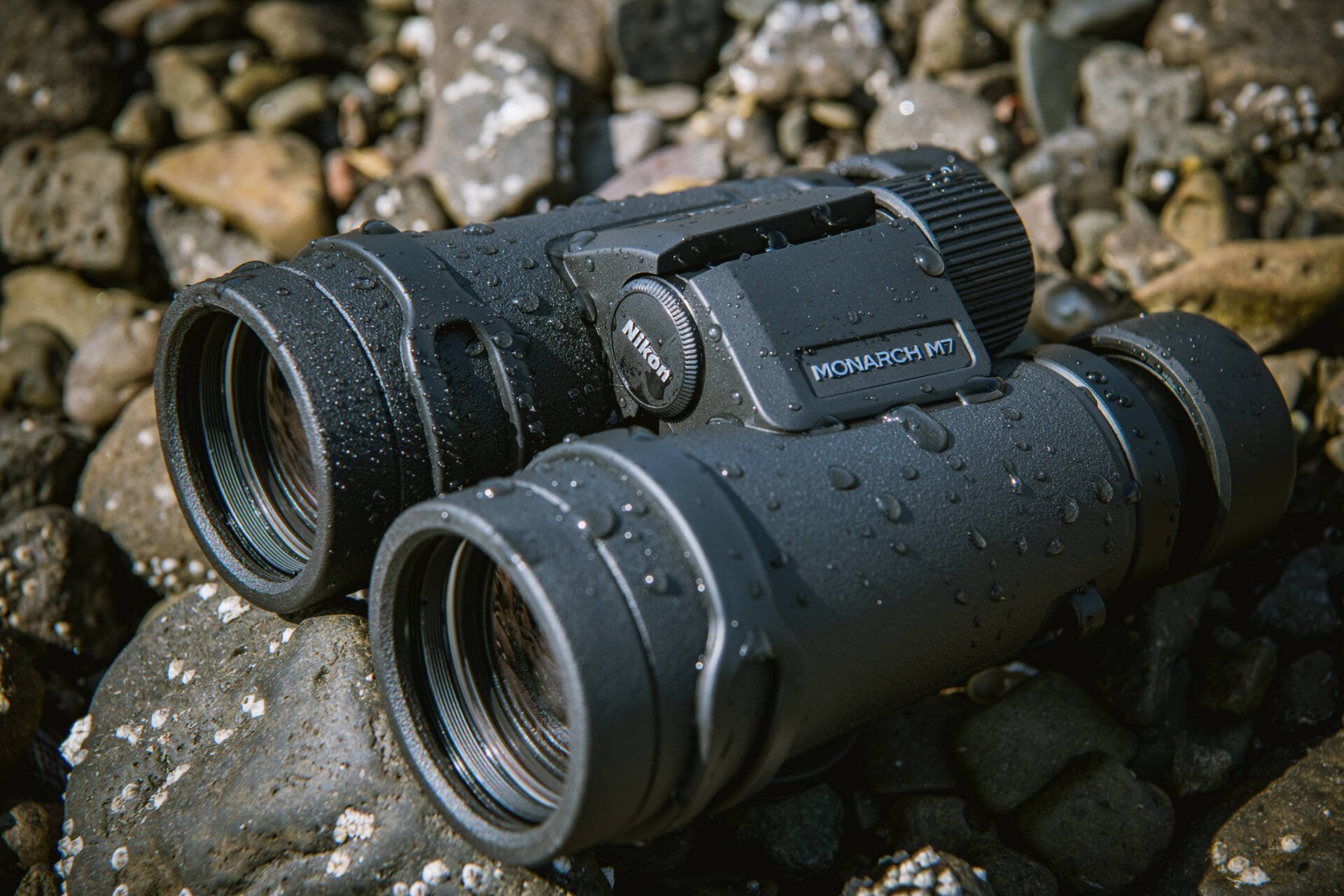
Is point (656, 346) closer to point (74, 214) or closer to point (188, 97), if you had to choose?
point (74, 214)

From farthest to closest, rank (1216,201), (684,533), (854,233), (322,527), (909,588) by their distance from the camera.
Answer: (1216,201), (854,233), (322,527), (909,588), (684,533)

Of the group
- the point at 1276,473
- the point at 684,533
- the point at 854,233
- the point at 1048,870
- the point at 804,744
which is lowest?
the point at 1048,870

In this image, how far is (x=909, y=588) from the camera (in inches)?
81.7

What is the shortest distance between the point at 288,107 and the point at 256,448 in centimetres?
253

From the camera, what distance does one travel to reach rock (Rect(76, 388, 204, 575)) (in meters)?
3.34

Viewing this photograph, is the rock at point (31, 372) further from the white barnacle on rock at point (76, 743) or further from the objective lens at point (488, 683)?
the objective lens at point (488, 683)

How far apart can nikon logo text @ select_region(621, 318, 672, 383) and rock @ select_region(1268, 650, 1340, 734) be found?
1.91 meters

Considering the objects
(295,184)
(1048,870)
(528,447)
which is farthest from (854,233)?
(295,184)

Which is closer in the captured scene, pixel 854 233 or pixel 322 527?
pixel 322 527

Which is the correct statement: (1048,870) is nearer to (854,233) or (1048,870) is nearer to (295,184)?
(854,233)

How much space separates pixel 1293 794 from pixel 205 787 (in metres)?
2.54

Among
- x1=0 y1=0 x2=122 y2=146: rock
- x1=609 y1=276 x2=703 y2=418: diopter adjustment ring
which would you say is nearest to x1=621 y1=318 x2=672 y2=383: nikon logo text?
x1=609 y1=276 x2=703 y2=418: diopter adjustment ring

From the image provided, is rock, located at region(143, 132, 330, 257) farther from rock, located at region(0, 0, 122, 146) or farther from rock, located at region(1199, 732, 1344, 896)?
rock, located at region(1199, 732, 1344, 896)

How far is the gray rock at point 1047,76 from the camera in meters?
4.50
